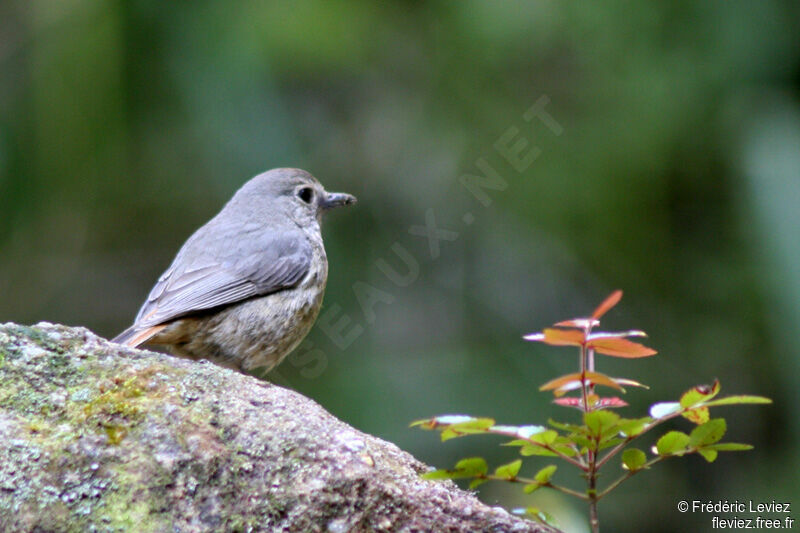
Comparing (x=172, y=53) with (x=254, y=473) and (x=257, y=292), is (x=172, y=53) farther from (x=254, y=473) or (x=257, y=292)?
(x=254, y=473)

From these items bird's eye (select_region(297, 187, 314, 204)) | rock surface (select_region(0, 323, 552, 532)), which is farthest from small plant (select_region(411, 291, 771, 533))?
bird's eye (select_region(297, 187, 314, 204))

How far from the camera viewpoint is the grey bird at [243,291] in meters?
3.78

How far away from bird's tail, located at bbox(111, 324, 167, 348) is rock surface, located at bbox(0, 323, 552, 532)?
4.25 feet

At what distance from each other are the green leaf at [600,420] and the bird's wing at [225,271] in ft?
7.83

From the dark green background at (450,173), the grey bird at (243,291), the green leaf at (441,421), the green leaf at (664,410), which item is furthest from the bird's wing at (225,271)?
the green leaf at (664,410)

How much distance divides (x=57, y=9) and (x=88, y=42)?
28cm

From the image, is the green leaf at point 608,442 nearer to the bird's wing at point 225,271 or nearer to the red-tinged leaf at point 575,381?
the red-tinged leaf at point 575,381

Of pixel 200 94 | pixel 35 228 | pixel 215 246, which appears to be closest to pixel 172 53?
pixel 200 94

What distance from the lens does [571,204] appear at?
5.75 metres

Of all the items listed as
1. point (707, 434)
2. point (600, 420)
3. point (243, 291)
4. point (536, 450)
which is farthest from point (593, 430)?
point (243, 291)

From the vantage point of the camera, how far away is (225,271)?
407 centimetres

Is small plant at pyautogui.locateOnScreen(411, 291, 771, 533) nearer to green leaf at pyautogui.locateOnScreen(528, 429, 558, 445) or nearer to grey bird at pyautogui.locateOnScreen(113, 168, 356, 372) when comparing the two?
green leaf at pyautogui.locateOnScreen(528, 429, 558, 445)

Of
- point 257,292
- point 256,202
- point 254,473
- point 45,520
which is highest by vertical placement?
point 256,202

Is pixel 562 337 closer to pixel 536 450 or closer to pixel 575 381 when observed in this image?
pixel 575 381
